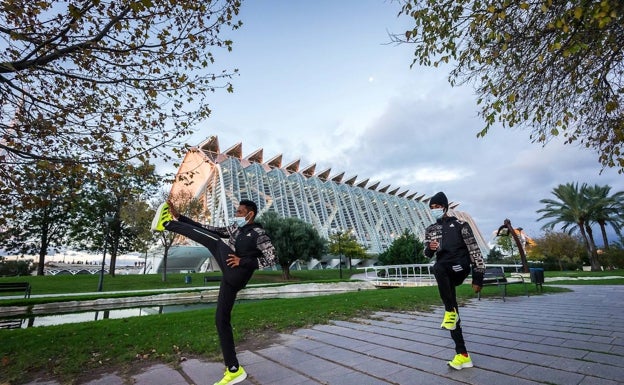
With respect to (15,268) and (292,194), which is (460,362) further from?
(15,268)

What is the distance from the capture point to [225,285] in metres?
3.71

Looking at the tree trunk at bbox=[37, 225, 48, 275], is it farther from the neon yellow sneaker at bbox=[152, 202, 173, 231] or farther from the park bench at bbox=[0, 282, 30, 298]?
the neon yellow sneaker at bbox=[152, 202, 173, 231]

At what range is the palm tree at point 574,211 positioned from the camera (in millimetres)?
34969

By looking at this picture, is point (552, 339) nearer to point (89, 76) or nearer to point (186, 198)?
→ point (89, 76)

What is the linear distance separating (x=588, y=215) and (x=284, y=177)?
44.0 m

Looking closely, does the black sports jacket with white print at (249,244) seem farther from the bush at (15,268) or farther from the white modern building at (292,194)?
the bush at (15,268)

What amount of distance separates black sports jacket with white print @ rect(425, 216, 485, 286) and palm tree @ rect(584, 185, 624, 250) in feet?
133

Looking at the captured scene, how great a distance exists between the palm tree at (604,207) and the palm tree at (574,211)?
402 mm

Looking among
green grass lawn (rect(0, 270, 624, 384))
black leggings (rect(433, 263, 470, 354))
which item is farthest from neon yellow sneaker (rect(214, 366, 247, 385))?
black leggings (rect(433, 263, 470, 354))

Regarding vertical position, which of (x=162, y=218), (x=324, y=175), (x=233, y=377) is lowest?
(x=233, y=377)

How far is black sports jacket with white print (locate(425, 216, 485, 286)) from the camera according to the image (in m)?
3.91

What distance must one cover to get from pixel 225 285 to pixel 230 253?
1.22 ft

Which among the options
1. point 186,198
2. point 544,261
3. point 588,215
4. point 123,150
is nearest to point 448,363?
point 123,150

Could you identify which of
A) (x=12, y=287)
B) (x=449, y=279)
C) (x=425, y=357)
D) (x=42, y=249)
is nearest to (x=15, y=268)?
(x=42, y=249)
